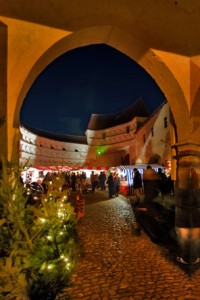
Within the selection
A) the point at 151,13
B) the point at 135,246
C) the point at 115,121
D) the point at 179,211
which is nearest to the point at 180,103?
the point at 151,13

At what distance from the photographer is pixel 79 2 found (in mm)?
3932

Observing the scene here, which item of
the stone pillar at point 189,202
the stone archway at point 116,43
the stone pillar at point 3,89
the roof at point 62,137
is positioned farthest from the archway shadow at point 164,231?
the roof at point 62,137

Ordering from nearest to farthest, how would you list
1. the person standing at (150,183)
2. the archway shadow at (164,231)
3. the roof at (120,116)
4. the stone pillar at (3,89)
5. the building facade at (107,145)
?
the stone pillar at (3,89), the archway shadow at (164,231), the person standing at (150,183), the building facade at (107,145), the roof at (120,116)

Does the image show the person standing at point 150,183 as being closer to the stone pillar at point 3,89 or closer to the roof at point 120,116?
the stone pillar at point 3,89

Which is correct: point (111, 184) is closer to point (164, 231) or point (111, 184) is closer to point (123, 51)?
point (164, 231)

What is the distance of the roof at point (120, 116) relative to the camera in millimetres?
35188

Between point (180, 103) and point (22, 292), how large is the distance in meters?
4.13

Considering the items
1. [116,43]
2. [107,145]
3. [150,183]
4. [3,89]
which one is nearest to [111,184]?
[150,183]

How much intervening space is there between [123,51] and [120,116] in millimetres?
35314

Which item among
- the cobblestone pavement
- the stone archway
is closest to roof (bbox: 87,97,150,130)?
the cobblestone pavement

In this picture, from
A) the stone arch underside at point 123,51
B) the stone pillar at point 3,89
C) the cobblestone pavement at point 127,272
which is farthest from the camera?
the stone arch underside at point 123,51

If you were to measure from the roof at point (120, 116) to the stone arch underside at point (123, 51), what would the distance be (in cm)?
2966

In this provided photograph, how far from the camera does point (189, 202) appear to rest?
15.7 ft

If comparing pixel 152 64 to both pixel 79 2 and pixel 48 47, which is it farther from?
pixel 48 47
